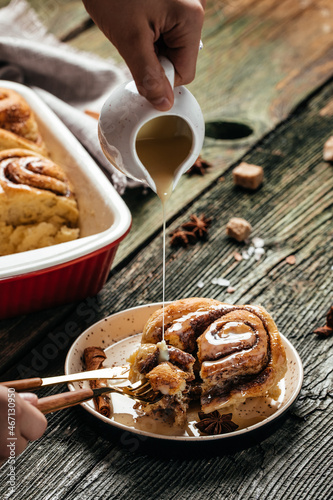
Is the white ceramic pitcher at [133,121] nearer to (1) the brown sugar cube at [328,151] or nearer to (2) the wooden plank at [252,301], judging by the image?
(2) the wooden plank at [252,301]

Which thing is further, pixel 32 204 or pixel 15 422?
pixel 32 204

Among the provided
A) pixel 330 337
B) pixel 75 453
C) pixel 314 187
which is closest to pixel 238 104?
pixel 314 187

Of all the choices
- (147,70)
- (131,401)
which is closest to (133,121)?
(147,70)

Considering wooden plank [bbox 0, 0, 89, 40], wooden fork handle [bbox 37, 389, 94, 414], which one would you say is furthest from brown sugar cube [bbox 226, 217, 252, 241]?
wooden plank [bbox 0, 0, 89, 40]

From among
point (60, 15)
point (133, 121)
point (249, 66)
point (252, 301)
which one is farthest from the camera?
point (60, 15)

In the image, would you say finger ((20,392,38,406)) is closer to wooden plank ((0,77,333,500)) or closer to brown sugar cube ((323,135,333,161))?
wooden plank ((0,77,333,500))

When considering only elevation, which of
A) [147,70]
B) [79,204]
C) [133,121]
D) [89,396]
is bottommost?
[79,204]

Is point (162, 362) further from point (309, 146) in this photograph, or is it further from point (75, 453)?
point (309, 146)

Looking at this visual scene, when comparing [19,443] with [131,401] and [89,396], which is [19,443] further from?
[131,401]
